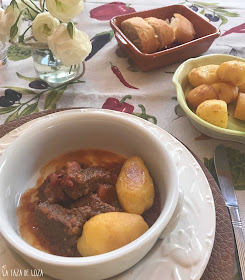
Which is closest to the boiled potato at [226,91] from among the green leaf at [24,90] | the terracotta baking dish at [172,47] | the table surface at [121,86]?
the table surface at [121,86]

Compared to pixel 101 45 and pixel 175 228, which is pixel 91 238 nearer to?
pixel 175 228

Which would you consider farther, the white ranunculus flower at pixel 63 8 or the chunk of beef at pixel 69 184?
the white ranunculus flower at pixel 63 8

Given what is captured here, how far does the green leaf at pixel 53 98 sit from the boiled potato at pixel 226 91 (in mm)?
473

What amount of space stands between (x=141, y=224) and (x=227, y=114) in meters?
0.48

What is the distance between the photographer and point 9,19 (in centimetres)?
85

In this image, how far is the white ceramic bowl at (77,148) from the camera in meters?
0.47

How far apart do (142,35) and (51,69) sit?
322 mm

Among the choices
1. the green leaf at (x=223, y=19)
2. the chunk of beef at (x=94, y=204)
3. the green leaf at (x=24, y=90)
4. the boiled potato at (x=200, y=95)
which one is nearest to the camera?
the chunk of beef at (x=94, y=204)

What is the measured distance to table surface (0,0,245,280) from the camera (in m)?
0.92

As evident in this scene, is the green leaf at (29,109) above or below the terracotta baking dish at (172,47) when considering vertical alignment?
below

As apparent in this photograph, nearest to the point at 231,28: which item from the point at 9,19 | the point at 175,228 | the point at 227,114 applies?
the point at 227,114

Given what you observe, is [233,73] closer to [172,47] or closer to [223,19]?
[172,47]

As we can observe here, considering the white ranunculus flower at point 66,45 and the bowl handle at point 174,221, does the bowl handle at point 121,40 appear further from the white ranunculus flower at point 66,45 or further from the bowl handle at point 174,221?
the bowl handle at point 174,221

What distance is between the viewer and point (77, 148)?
2.46 feet
